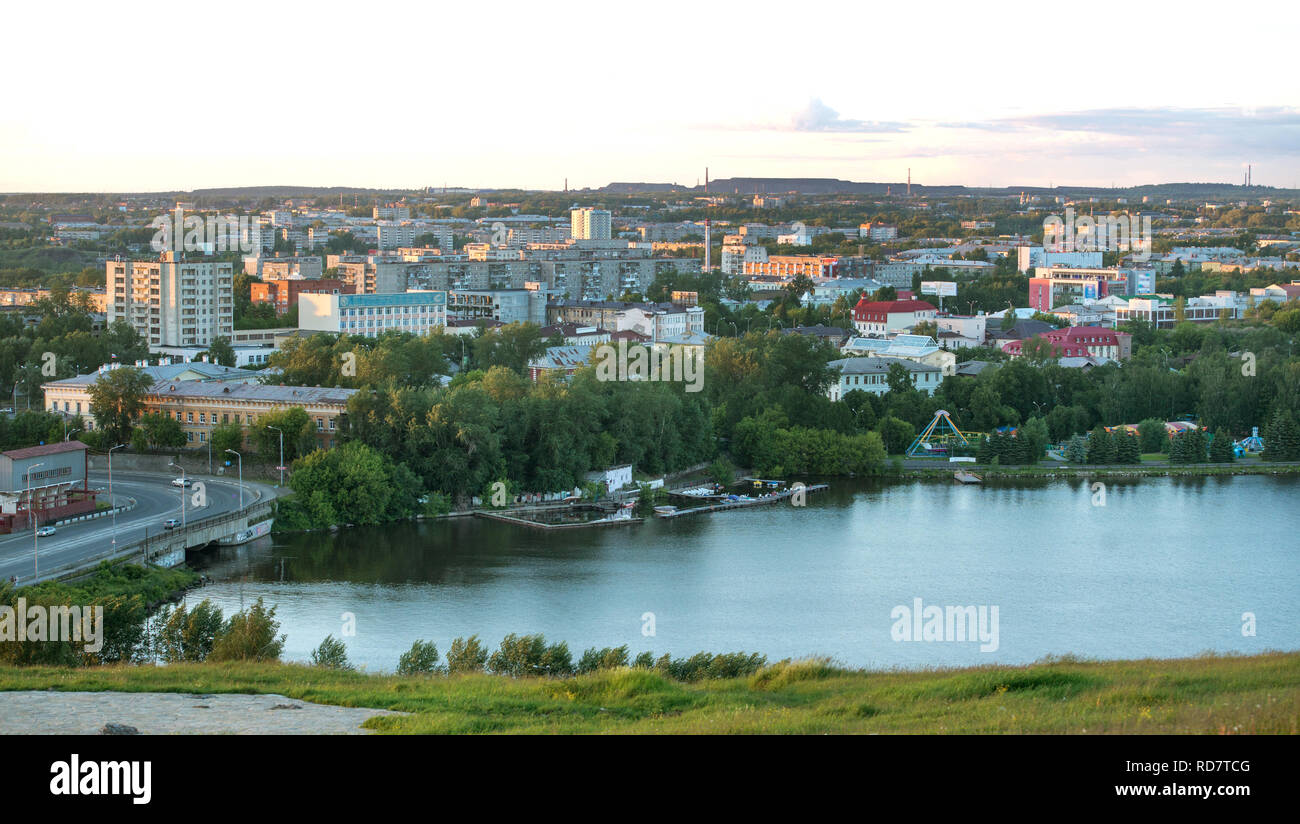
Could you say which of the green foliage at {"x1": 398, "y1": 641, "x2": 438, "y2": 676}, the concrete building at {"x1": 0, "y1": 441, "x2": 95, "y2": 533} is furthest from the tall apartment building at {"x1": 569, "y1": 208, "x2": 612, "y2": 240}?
the green foliage at {"x1": 398, "y1": 641, "x2": 438, "y2": 676}

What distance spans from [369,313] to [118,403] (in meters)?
10.4

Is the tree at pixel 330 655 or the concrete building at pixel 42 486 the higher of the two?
the concrete building at pixel 42 486

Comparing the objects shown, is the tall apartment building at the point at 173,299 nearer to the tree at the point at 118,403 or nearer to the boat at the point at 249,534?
the tree at the point at 118,403

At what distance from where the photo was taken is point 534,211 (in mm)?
74375

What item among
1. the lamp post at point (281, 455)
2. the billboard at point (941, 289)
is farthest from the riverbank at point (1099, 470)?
the billboard at point (941, 289)

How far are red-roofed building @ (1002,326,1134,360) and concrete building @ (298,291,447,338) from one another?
9.88m

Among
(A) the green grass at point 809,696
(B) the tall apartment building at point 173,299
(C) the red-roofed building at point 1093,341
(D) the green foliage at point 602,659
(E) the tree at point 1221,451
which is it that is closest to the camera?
(A) the green grass at point 809,696

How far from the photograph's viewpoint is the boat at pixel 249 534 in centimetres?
1200

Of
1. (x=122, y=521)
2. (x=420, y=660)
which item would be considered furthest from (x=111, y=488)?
(x=420, y=660)

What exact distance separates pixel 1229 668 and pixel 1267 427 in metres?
13.8

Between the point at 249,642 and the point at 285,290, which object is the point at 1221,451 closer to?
the point at 249,642

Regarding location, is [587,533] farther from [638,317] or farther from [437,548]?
[638,317]

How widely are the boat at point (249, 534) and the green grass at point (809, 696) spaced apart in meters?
6.65

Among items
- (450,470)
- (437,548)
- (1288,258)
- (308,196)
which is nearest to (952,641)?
(437,548)
